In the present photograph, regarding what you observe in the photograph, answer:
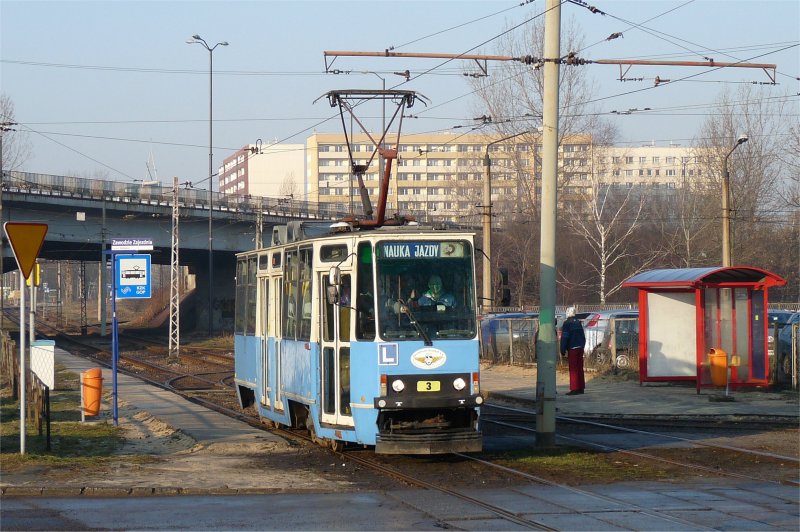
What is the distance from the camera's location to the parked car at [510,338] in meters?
31.8

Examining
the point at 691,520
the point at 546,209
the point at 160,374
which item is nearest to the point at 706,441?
the point at 546,209

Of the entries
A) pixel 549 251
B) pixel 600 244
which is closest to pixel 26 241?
pixel 549 251

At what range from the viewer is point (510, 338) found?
105ft

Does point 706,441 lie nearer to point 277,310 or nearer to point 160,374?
point 277,310

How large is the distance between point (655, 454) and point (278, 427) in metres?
6.28

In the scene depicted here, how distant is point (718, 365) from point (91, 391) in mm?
12409

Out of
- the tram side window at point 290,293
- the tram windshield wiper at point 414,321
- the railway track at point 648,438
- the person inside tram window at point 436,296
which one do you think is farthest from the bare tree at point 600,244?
the tram windshield wiper at point 414,321

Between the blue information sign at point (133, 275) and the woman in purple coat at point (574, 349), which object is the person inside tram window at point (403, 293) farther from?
the woman in purple coat at point (574, 349)

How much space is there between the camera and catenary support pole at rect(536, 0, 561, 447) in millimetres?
14227

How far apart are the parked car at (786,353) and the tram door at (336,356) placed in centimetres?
1251

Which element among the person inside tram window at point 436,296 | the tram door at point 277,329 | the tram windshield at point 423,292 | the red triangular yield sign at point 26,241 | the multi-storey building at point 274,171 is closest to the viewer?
the tram windshield at point 423,292

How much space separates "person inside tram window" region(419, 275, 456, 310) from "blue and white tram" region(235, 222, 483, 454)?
0.04 ft

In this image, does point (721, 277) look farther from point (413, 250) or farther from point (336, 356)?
point (336, 356)

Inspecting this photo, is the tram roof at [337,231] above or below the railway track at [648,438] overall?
above
